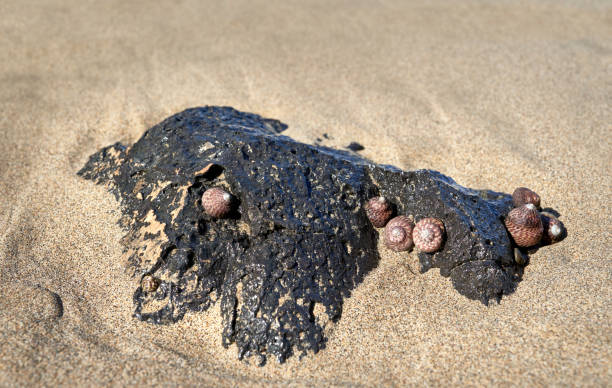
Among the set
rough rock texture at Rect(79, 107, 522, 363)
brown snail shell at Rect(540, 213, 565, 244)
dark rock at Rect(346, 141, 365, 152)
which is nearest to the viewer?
rough rock texture at Rect(79, 107, 522, 363)

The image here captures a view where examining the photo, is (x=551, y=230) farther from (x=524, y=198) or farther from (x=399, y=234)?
(x=399, y=234)

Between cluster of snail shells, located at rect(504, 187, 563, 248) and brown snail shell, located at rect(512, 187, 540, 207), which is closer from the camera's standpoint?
cluster of snail shells, located at rect(504, 187, 563, 248)

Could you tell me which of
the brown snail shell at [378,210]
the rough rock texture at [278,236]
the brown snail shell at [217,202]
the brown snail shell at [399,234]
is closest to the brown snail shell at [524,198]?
the rough rock texture at [278,236]

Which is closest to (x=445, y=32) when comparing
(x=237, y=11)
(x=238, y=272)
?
(x=237, y=11)

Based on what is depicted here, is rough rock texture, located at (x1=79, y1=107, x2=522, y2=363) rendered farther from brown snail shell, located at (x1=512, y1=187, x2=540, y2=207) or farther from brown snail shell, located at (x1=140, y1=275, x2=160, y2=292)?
brown snail shell, located at (x1=512, y1=187, x2=540, y2=207)

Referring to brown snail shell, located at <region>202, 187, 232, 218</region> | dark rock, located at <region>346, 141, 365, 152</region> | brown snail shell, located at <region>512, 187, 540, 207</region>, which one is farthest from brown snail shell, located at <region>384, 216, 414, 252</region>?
dark rock, located at <region>346, 141, 365, 152</region>

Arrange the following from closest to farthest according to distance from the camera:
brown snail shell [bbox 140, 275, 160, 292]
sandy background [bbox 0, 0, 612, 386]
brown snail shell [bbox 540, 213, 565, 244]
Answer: sandy background [bbox 0, 0, 612, 386] < brown snail shell [bbox 140, 275, 160, 292] < brown snail shell [bbox 540, 213, 565, 244]

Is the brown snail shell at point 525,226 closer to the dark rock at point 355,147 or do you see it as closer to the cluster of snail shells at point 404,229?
the cluster of snail shells at point 404,229

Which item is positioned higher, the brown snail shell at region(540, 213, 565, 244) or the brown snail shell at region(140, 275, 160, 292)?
the brown snail shell at region(540, 213, 565, 244)
